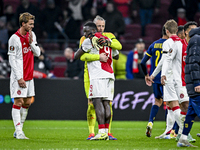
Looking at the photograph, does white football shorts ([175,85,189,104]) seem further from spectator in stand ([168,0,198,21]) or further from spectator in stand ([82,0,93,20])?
spectator in stand ([168,0,198,21])

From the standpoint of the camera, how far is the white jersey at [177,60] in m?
6.75

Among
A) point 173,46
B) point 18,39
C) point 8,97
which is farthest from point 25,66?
point 8,97

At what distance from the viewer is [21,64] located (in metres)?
7.15

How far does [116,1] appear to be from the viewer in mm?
17609

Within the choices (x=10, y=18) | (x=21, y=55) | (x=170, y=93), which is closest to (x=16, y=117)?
(x=21, y=55)

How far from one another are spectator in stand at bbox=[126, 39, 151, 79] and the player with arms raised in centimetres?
591

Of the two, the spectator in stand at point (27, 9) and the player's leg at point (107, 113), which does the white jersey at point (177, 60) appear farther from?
the spectator in stand at point (27, 9)

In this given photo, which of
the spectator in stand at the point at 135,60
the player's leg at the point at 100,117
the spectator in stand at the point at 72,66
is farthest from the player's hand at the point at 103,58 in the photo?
the spectator in stand at the point at 135,60

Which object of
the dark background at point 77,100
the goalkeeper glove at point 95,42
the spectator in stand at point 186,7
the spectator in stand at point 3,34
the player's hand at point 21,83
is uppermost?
the spectator in stand at point 186,7

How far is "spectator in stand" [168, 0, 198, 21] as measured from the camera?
16.6 metres

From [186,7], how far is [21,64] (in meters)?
11.0

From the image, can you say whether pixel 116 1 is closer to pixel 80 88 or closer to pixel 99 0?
pixel 99 0

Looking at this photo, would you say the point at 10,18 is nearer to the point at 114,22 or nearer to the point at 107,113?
the point at 114,22

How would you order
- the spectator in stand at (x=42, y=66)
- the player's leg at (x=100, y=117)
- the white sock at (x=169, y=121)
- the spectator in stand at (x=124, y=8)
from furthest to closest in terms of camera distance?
the spectator in stand at (x=124, y=8) < the spectator in stand at (x=42, y=66) < the white sock at (x=169, y=121) < the player's leg at (x=100, y=117)
